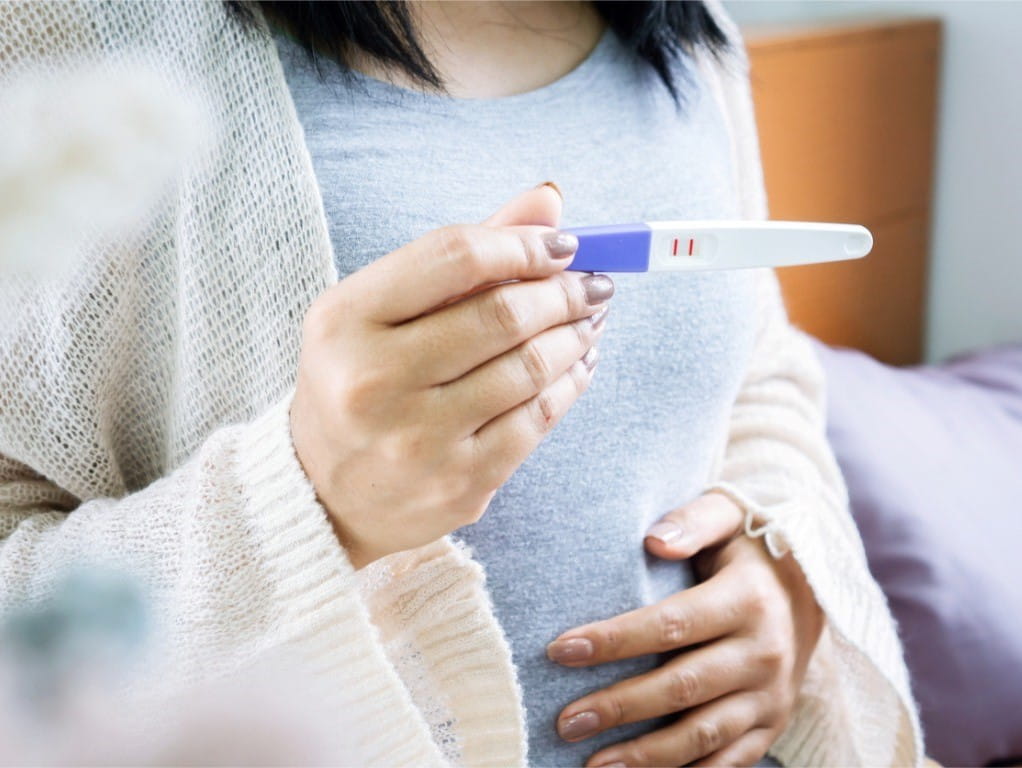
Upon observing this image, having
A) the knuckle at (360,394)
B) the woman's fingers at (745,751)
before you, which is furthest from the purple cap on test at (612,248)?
the woman's fingers at (745,751)

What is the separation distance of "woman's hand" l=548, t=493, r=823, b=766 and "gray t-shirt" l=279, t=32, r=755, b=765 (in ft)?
0.04

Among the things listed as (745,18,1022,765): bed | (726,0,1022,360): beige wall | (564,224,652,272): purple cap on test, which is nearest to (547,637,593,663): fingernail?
(564,224,652,272): purple cap on test

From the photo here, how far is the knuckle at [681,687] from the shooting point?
531 millimetres

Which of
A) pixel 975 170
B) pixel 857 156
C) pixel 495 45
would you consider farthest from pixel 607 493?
pixel 975 170

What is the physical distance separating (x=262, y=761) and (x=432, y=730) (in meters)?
0.34

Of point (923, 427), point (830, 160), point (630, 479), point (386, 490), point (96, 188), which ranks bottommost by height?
point (923, 427)

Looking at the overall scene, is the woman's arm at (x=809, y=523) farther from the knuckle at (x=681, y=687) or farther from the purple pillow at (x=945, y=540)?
the purple pillow at (x=945, y=540)

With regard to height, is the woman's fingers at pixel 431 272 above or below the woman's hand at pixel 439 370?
above

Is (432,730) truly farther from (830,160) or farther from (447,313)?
(830,160)

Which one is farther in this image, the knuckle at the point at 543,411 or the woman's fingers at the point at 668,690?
the woman's fingers at the point at 668,690

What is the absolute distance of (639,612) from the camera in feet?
1.73

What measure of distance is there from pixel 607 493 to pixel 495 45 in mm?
270

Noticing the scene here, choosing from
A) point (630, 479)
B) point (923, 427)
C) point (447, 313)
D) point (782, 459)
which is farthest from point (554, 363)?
point (923, 427)

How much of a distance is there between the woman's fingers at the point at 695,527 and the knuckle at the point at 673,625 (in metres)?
0.03
